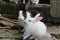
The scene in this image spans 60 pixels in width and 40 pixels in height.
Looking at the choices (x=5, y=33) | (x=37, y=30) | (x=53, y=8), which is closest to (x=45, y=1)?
(x=53, y=8)

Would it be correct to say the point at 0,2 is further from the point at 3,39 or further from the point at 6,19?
the point at 3,39

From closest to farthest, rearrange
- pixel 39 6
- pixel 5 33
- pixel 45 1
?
1. pixel 5 33
2. pixel 39 6
3. pixel 45 1

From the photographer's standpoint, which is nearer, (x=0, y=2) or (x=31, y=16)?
(x=31, y=16)

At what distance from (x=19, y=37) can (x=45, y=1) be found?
1958mm

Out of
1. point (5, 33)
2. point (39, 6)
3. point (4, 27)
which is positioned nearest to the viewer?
point (5, 33)

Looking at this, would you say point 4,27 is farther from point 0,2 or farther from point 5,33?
point 0,2

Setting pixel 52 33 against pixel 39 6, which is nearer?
A: pixel 52 33

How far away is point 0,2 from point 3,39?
1437 millimetres

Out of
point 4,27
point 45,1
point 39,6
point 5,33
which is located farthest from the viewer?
point 45,1

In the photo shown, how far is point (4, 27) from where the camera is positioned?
3996 mm

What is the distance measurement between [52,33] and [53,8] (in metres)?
0.95

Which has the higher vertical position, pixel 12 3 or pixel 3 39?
pixel 12 3

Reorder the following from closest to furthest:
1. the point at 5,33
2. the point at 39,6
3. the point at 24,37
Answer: the point at 24,37, the point at 5,33, the point at 39,6

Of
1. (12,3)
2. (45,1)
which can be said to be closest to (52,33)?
(12,3)
